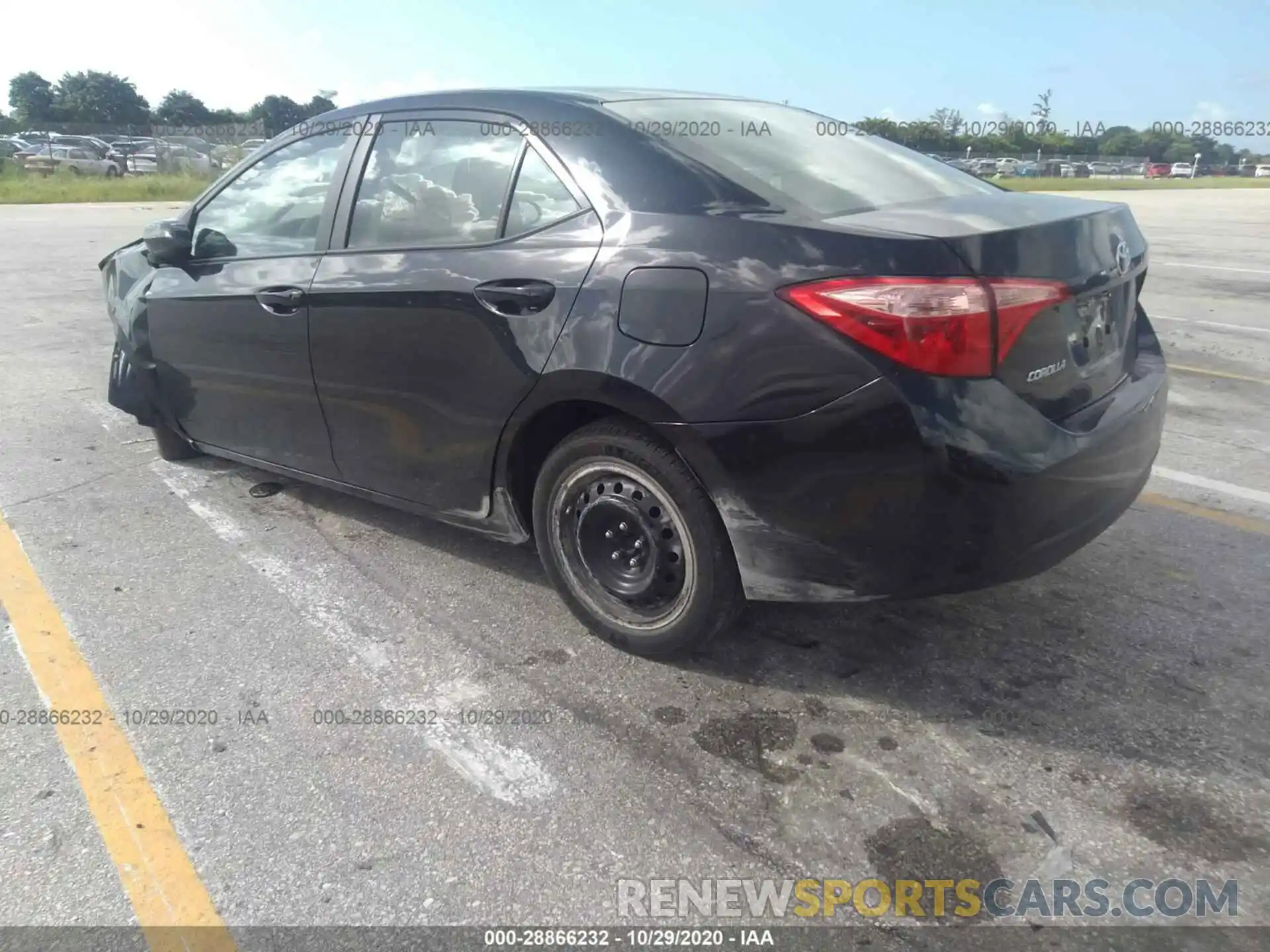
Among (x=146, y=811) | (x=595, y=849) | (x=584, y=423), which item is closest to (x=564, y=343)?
(x=584, y=423)

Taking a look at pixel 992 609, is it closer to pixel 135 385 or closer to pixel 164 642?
pixel 164 642

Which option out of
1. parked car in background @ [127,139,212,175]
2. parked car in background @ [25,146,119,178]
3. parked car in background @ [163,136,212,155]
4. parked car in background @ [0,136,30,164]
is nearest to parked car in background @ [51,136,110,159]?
parked car in background @ [0,136,30,164]

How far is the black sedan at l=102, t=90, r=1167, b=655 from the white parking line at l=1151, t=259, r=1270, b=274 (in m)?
10.7

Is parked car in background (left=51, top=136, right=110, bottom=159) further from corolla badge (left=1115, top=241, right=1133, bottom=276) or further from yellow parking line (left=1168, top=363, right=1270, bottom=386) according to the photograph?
corolla badge (left=1115, top=241, right=1133, bottom=276)

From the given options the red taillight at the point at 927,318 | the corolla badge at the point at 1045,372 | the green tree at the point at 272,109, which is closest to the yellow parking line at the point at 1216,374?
the corolla badge at the point at 1045,372

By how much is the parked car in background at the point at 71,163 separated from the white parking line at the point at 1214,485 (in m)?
40.4

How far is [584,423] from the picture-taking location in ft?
9.52

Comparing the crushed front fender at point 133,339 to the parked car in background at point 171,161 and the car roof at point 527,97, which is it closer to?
the car roof at point 527,97

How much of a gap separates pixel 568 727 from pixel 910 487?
3.71 ft

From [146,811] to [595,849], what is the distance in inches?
44.1

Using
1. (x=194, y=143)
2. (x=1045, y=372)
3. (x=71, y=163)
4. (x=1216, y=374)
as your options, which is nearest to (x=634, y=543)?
(x=1045, y=372)

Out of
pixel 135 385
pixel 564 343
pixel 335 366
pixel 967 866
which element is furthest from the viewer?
pixel 135 385

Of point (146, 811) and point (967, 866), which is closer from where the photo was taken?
point (967, 866)

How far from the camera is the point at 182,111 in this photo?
3228 inches
